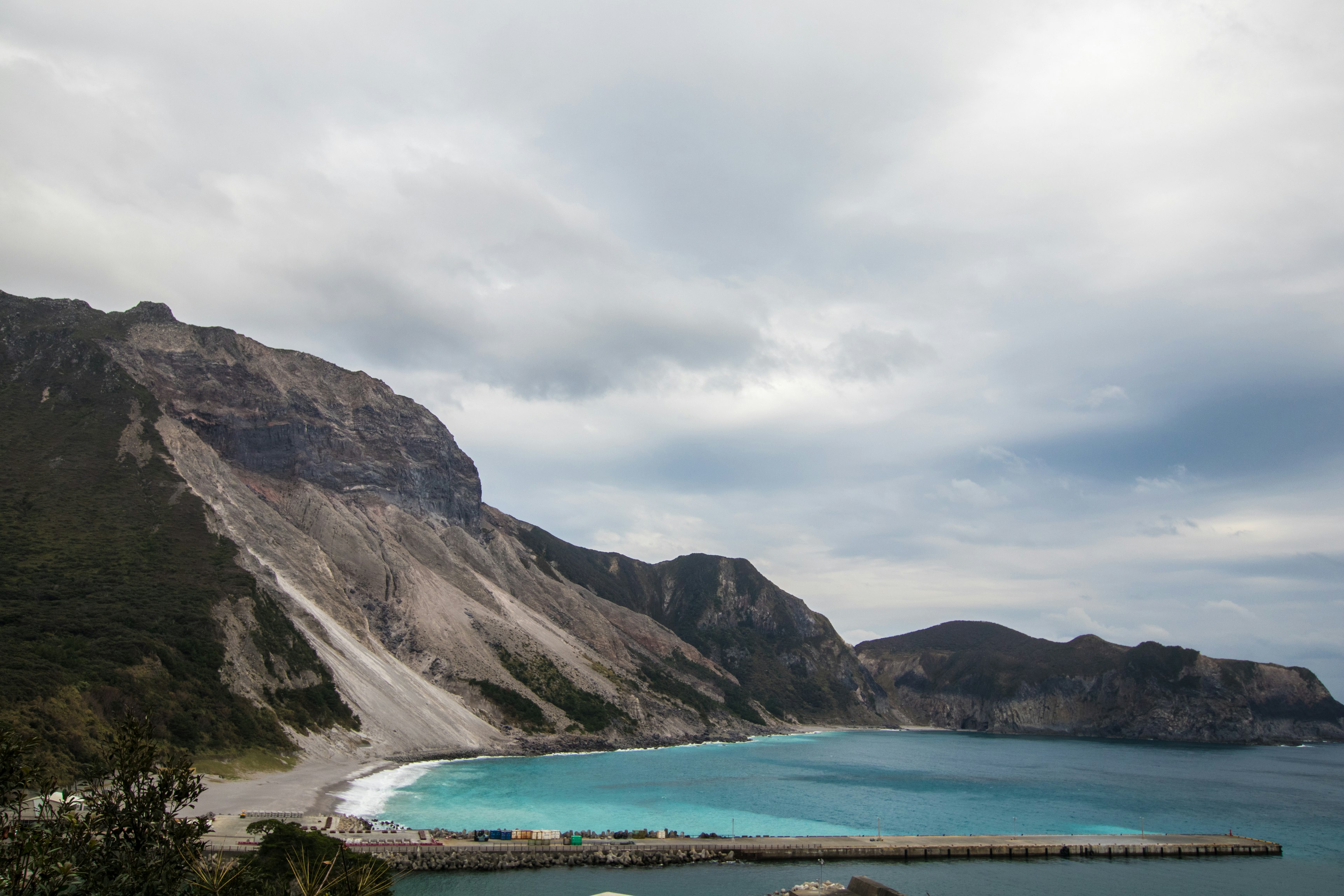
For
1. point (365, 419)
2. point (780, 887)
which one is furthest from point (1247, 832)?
point (365, 419)

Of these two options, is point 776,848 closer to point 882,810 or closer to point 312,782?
point 882,810

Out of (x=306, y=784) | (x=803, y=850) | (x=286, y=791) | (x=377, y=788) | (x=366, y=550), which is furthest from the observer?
(x=366, y=550)

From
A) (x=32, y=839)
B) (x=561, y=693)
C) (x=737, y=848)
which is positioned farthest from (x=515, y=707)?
(x=32, y=839)

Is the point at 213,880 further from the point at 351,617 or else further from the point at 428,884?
the point at 351,617

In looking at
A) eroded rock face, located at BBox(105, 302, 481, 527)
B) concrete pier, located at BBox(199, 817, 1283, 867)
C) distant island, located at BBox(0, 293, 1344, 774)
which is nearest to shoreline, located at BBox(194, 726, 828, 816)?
distant island, located at BBox(0, 293, 1344, 774)

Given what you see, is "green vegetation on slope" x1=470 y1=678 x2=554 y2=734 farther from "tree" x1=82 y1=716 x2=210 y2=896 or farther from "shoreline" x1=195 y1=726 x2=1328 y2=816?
"tree" x1=82 y1=716 x2=210 y2=896

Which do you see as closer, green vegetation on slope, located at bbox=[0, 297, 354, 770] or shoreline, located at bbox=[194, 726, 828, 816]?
shoreline, located at bbox=[194, 726, 828, 816]
